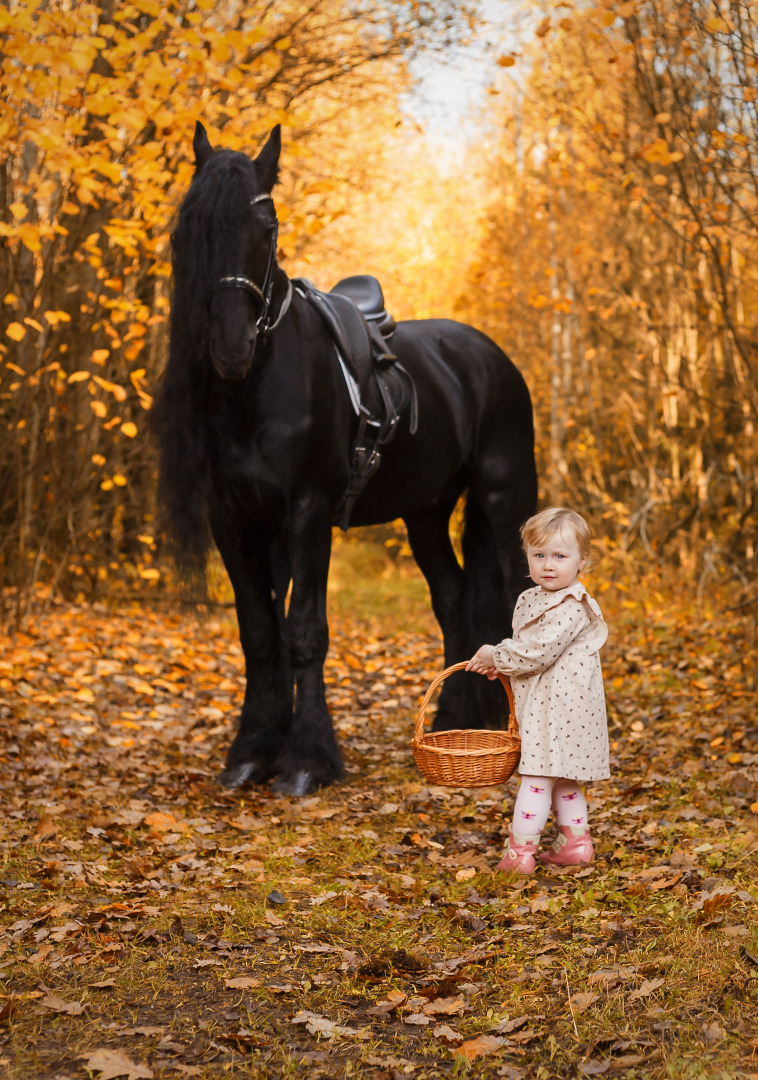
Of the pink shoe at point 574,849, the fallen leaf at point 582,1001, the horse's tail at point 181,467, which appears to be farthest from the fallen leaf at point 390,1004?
the horse's tail at point 181,467

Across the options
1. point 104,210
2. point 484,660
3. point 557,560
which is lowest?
point 484,660

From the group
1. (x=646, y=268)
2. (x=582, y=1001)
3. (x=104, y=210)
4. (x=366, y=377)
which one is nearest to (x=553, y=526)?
(x=582, y=1001)

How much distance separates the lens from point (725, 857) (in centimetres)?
374

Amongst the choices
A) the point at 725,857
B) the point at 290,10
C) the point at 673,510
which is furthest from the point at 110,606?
the point at 725,857

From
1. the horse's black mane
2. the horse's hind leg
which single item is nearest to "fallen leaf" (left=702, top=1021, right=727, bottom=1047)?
the horse's black mane

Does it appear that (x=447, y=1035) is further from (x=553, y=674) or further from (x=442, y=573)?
(x=442, y=573)

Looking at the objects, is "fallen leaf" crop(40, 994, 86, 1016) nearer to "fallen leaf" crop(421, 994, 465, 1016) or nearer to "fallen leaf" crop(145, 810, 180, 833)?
"fallen leaf" crop(421, 994, 465, 1016)

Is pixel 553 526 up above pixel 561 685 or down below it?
above

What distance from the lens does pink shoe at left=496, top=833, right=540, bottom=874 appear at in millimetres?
3693

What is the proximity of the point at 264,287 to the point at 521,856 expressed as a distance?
8.43ft

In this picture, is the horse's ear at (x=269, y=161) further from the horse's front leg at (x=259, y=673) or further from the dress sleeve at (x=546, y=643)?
the dress sleeve at (x=546, y=643)

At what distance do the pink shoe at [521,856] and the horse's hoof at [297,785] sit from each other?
47.3 inches

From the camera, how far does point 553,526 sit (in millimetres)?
3596

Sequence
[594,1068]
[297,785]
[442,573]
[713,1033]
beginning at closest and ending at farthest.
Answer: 1. [594,1068]
2. [713,1033]
3. [297,785]
4. [442,573]
